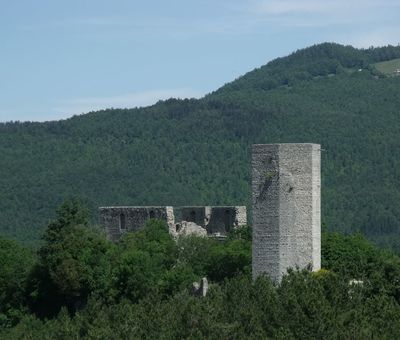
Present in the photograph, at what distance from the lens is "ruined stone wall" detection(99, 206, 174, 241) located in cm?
6267

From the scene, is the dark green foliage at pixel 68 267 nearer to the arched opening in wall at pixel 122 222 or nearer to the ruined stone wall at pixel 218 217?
the arched opening in wall at pixel 122 222

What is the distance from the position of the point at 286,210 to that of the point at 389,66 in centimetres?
14351

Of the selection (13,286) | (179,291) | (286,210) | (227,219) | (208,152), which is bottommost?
(208,152)

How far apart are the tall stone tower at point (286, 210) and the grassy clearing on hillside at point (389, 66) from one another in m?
135

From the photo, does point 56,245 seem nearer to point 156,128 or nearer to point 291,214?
point 291,214

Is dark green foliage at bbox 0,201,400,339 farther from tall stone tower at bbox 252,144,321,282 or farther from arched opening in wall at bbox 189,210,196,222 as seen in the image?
arched opening in wall at bbox 189,210,196,222

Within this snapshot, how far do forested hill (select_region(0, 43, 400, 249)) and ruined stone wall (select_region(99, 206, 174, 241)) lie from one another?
42092mm

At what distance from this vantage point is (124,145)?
146m

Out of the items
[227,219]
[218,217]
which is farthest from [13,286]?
[227,219]

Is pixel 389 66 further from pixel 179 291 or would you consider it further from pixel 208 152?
pixel 179 291

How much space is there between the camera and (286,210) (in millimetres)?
49875

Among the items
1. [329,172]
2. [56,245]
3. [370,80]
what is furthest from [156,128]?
[56,245]

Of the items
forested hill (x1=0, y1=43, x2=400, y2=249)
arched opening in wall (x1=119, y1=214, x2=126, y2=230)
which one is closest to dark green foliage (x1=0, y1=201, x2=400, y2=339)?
arched opening in wall (x1=119, y1=214, x2=126, y2=230)

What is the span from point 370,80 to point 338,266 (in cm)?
12367
